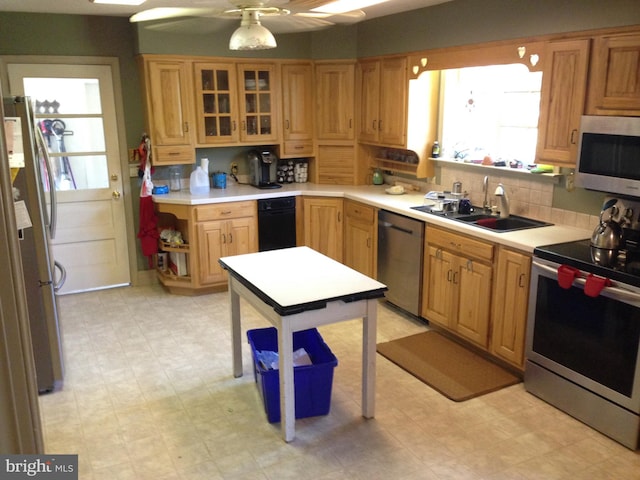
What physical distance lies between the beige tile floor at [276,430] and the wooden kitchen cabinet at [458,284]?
0.54 metres

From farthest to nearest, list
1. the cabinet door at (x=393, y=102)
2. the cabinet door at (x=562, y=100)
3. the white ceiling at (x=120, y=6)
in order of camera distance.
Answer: the cabinet door at (x=393, y=102)
the white ceiling at (x=120, y=6)
the cabinet door at (x=562, y=100)

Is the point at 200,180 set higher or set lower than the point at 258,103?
lower

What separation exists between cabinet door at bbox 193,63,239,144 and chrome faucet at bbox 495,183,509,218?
8.14ft

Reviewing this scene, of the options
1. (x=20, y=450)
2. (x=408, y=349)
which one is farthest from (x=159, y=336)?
(x=20, y=450)

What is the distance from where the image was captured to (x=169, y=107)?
190 inches

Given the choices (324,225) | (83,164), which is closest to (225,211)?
(324,225)

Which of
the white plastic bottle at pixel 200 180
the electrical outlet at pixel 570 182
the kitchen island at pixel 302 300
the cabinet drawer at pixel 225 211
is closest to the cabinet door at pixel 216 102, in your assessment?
the white plastic bottle at pixel 200 180

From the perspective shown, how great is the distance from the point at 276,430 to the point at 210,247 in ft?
7.47

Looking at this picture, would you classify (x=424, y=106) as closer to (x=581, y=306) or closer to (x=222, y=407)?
(x=581, y=306)

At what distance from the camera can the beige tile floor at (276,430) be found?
8.63ft

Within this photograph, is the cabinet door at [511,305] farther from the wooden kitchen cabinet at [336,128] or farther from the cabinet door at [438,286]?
the wooden kitchen cabinet at [336,128]

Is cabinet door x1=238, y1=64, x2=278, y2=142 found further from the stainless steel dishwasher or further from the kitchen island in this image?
the kitchen island

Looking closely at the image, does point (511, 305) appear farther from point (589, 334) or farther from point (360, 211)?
point (360, 211)

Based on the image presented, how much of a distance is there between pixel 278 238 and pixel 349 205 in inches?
28.7
